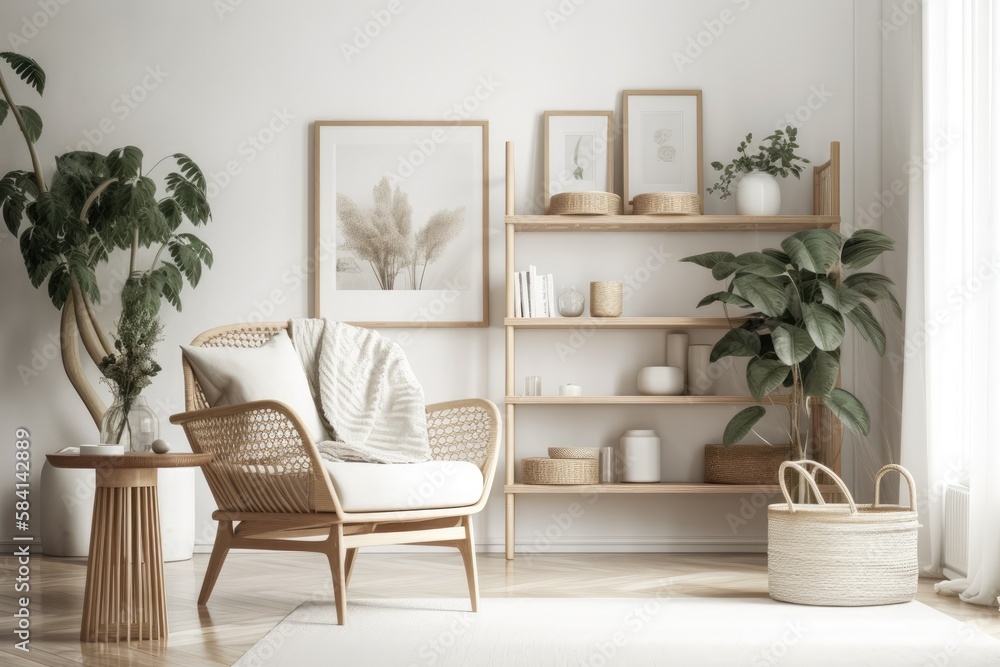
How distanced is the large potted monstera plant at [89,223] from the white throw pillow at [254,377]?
889 mm

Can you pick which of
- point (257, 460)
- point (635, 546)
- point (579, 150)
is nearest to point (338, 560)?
point (257, 460)

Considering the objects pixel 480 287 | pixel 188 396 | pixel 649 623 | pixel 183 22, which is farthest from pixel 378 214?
pixel 649 623

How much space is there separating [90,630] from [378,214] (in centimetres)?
221

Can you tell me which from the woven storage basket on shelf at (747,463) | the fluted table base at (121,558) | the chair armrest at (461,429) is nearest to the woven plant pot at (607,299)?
the woven storage basket on shelf at (747,463)

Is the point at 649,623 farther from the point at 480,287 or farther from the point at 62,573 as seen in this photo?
the point at 62,573

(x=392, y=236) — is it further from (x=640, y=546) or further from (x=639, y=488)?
(x=640, y=546)

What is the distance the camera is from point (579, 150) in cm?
420

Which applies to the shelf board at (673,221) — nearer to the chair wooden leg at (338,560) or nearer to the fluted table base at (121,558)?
the chair wooden leg at (338,560)

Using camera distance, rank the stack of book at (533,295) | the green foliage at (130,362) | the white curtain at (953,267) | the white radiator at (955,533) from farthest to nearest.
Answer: the stack of book at (533,295) < the white radiator at (955,533) < the white curtain at (953,267) < the green foliage at (130,362)

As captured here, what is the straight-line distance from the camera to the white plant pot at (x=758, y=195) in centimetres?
397

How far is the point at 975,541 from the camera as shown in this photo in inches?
120

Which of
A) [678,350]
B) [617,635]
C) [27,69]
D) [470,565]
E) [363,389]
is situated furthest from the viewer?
[678,350]

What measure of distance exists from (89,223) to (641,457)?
236 cm

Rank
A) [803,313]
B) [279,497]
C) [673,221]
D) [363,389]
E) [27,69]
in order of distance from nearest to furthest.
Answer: [279,497] < [363,389] < [803,313] < [27,69] < [673,221]
